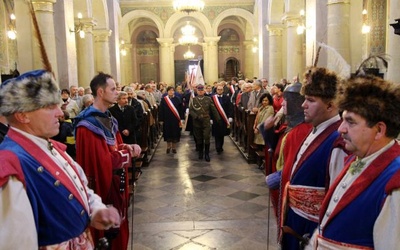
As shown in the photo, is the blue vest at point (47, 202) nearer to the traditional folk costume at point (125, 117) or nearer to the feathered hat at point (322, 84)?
the feathered hat at point (322, 84)

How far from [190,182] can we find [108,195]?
372 cm

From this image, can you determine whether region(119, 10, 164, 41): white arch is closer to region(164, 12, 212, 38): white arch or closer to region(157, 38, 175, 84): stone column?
region(164, 12, 212, 38): white arch

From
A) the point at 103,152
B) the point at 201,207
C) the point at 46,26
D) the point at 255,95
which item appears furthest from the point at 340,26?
the point at 103,152

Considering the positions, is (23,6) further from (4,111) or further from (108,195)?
(4,111)

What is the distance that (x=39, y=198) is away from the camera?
78.8 inches

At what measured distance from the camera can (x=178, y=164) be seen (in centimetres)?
888

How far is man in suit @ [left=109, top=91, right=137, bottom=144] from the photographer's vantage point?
6.80 metres

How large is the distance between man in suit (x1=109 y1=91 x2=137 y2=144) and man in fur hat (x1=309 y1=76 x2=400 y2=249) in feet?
17.0

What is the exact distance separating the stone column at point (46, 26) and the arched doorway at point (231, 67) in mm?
20336

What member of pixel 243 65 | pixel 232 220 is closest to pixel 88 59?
pixel 232 220

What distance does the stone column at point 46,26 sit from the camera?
30.0ft

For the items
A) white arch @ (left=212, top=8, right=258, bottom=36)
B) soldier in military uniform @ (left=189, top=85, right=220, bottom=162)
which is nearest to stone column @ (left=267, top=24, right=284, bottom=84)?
white arch @ (left=212, top=8, right=258, bottom=36)

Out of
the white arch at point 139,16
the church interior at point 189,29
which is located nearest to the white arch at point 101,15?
the church interior at point 189,29

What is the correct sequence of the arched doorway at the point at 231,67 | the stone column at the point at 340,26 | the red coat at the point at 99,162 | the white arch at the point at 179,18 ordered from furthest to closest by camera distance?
the arched doorway at the point at 231,67 → the white arch at the point at 179,18 → the stone column at the point at 340,26 → the red coat at the point at 99,162
